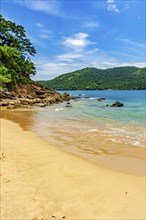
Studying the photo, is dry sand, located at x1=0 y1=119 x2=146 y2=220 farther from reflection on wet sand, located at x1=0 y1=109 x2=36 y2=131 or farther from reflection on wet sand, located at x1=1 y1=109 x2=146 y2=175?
reflection on wet sand, located at x1=0 y1=109 x2=36 y2=131

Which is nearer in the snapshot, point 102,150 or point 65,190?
point 65,190

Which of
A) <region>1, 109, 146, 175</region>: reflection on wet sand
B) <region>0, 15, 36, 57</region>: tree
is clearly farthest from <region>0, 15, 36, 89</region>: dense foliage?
<region>1, 109, 146, 175</region>: reflection on wet sand

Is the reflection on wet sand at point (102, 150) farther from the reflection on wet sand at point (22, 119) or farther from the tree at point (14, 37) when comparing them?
the tree at point (14, 37)

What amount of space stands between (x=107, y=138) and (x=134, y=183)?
659 cm

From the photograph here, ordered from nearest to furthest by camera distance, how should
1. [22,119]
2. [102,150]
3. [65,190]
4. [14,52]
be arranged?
[65,190]
[102,150]
[22,119]
[14,52]

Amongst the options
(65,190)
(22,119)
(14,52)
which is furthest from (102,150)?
(14,52)

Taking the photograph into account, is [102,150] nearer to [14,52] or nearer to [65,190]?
[65,190]

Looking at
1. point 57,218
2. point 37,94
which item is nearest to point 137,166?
point 57,218

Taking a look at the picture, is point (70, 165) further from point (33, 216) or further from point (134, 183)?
point (33, 216)

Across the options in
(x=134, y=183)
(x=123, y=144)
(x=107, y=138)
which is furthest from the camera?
(x=107, y=138)

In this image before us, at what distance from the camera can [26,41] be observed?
155 ft

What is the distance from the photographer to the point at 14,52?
35.8m

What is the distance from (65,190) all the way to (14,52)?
3271 cm

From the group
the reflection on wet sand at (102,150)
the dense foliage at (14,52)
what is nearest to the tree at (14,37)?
the dense foliage at (14,52)
